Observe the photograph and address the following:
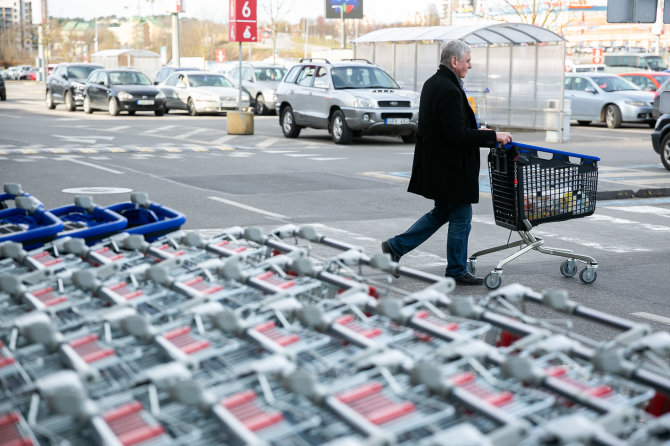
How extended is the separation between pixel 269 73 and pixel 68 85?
711 centimetres

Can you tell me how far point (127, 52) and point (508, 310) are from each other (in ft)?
198

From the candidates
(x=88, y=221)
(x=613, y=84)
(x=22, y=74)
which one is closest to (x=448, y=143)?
(x=88, y=221)

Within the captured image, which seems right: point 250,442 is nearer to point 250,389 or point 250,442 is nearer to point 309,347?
point 250,389

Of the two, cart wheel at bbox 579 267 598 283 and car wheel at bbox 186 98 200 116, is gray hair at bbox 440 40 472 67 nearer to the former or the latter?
cart wheel at bbox 579 267 598 283

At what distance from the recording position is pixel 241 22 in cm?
2352

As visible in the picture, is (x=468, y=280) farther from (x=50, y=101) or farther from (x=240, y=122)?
(x=50, y=101)

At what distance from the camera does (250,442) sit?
1.83 meters

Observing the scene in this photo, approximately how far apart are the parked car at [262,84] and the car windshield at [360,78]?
10706 mm

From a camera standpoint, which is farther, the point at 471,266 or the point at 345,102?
the point at 345,102

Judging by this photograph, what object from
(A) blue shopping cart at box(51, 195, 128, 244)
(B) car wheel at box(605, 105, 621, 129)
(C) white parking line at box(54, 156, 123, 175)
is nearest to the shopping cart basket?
(A) blue shopping cart at box(51, 195, 128, 244)

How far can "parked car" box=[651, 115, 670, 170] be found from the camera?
1622cm

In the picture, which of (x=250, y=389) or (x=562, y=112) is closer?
(x=250, y=389)

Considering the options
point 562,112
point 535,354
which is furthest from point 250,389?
point 562,112

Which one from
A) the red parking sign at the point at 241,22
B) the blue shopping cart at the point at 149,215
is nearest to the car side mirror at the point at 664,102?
the red parking sign at the point at 241,22
